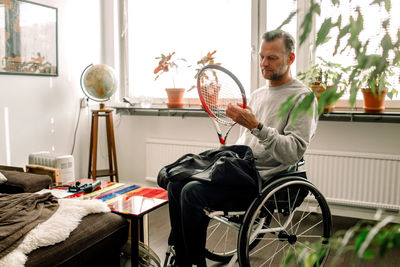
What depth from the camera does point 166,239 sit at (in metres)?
2.45

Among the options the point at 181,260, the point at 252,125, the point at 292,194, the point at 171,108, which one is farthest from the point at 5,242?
the point at 171,108

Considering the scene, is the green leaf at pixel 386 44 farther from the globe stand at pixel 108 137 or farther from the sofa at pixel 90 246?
the globe stand at pixel 108 137

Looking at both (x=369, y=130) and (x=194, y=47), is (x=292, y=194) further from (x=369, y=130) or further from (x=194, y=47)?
(x=194, y=47)

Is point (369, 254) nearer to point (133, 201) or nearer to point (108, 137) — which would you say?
point (133, 201)

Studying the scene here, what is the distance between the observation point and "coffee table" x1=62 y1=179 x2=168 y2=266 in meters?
1.71

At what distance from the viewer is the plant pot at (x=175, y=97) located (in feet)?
10.8

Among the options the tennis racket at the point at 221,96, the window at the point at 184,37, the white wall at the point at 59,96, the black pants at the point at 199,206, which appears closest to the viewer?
the black pants at the point at 199,206

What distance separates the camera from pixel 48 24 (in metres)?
3.22

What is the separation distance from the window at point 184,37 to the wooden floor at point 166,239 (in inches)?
49.3

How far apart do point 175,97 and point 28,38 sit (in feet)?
4.38

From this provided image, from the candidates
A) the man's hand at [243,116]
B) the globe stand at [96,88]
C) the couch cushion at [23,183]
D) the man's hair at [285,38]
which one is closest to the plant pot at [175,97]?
the globe stand at [96,88]

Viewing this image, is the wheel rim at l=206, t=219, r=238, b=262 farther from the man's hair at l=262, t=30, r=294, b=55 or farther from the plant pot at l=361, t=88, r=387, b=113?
the plant pot at l=361, t=88, r=387, b=113

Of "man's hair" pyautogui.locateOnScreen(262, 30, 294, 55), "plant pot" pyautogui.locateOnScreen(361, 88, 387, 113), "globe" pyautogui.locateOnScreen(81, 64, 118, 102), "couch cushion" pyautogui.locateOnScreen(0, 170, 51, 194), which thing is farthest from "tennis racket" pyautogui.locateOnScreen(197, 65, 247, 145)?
"globe" pyautogui.locateOnScreen(81, 64, 118, 102)

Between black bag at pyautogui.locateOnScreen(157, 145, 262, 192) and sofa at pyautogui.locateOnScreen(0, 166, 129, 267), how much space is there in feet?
1.10
